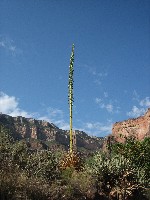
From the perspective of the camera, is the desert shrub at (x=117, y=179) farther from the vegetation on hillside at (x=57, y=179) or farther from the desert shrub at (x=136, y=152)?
the desert shrub at (x=136, y=152)

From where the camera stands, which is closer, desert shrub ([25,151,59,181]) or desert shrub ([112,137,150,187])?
desert shrub ([25,151,59,181])

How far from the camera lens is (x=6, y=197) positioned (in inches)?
476

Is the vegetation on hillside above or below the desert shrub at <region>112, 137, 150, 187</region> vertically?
below

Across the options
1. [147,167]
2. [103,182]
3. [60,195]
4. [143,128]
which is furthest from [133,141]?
[143,128]

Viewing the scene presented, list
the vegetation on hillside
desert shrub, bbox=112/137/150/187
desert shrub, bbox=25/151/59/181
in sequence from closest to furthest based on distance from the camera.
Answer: the vegetation on hillside → desert shrub, bbox=25/151/59/181 → desert shrub, bbox=112/137/150/187

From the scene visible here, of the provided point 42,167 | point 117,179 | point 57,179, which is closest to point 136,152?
point 117,179

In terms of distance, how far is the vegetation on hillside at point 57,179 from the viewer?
42.3ft

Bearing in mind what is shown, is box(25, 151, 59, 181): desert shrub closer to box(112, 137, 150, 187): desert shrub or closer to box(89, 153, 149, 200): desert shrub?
box(89, 153, 149, 200): desert shrub

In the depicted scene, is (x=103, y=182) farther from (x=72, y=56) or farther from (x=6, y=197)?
(x=72, y=56)

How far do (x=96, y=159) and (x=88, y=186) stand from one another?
3141mm

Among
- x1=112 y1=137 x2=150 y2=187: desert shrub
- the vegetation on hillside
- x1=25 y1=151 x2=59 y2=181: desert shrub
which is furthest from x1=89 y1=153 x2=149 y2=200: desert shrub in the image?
x1=112 y1=137 x2=150 y2=187: desert shrub

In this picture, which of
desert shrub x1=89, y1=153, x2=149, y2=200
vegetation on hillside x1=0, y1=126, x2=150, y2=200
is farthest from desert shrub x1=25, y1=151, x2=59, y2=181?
desert shrub x1=89, y1=153, x2=149, y2=200

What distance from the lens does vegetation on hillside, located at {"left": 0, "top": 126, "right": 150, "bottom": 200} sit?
1288 centimetres

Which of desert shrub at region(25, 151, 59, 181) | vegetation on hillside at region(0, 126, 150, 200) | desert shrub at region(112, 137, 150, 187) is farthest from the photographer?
desert shrub at region(112, 137, 150, 187)
